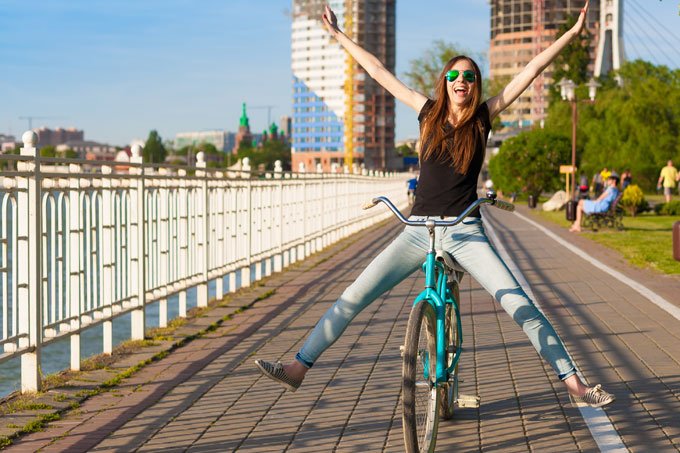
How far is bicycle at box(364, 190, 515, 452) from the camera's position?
5.31 metres

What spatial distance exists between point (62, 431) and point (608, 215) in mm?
24113

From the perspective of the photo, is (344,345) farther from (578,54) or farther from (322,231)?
(578,54)

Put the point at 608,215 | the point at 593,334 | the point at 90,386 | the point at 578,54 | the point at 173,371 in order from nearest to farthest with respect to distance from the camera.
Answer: the point at 90,386 → the point at 173,371 → the point at 593,334 → the point at 608,215 → the point at 578,54

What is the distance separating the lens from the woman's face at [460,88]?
234 inches

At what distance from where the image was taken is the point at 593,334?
1049cm

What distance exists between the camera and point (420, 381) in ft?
18.2

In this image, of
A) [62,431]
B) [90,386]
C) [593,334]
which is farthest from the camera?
[593,334]

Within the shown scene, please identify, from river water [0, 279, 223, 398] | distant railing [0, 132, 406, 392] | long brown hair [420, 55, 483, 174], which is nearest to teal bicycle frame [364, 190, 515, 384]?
long brown hair [420, 55, 483, 174]

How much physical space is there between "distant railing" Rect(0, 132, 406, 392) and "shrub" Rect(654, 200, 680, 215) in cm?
2525

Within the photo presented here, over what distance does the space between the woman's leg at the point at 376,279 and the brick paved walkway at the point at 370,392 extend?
0.60 meters

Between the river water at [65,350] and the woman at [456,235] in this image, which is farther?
the river water at [65,350]

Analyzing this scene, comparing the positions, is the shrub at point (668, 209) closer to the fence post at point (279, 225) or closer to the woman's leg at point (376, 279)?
the fence post at point (279, 225)

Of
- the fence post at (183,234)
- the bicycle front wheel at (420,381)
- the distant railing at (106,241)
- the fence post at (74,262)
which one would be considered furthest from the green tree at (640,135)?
the bicycle front wheel at (420,381)

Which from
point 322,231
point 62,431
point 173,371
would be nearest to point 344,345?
point 173,371
